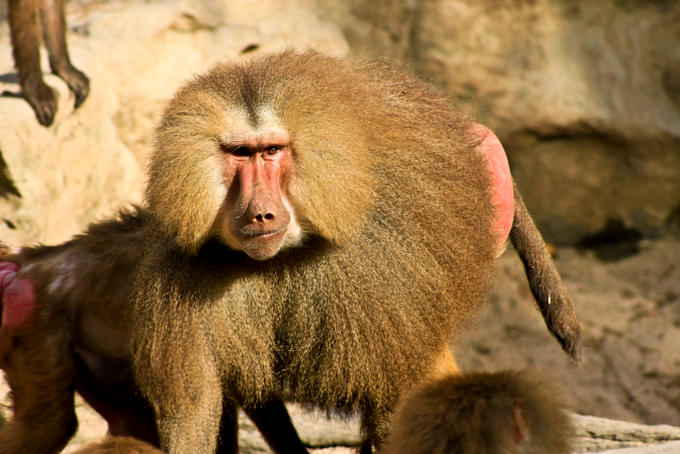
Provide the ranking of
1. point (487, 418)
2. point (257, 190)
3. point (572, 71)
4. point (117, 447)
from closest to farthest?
point (487, 418)
point (117, 447)
point (257, 190)
point (572, 71)

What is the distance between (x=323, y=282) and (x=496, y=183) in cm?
83

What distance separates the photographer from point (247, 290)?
3111 mm

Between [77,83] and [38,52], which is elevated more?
[38,52]

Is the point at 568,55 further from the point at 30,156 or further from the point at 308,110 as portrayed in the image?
the point at 308,110

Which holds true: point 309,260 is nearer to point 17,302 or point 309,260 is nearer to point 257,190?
point 257,190

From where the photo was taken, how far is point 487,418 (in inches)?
95.5

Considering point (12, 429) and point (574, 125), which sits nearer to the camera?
point (12, 429)

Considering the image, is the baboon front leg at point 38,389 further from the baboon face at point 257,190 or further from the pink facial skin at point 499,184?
the pink facial skin at point 499,184

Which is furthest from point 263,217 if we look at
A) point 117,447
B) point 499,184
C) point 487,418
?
point 499,184

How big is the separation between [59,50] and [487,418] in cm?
389

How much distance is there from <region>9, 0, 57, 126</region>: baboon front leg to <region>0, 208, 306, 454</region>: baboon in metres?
1.70

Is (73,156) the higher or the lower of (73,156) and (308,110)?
the lower

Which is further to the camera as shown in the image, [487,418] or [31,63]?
[31,63]

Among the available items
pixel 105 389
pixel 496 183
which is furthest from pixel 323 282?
pixel 105 389
